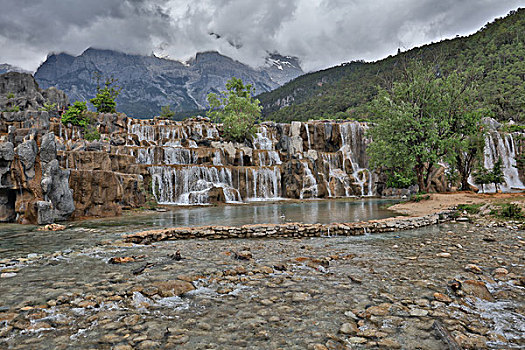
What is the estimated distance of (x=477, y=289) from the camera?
467cm

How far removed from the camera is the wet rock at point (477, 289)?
449 centimetres

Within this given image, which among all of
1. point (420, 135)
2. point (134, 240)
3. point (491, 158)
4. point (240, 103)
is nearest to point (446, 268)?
point (134, 240)

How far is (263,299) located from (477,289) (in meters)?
3.76

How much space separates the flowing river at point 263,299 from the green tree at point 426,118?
13167 mm

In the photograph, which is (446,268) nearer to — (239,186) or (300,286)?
(300,286)

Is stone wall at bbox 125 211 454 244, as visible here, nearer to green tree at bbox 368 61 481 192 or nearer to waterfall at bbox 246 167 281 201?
green tree at bbox 368 61 481 192

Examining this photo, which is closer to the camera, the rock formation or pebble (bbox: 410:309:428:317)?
pebble (bbox: 410:309:428:317)

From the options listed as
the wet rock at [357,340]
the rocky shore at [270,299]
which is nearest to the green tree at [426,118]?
the rocky shore at [270,299]

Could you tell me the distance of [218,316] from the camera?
4043 millimetres

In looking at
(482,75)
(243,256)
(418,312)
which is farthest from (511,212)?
(482,75)

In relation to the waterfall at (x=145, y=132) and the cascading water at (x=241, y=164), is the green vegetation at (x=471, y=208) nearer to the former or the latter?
the cascading water at (x=241, y=164)

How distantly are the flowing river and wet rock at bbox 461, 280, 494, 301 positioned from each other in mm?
170

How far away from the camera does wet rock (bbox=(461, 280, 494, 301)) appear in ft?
14.7

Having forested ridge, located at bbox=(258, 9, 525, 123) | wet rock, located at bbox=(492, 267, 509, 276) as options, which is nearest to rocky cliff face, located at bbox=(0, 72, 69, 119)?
forested ridge, located at bbox=(258, 9, 525, 123)
